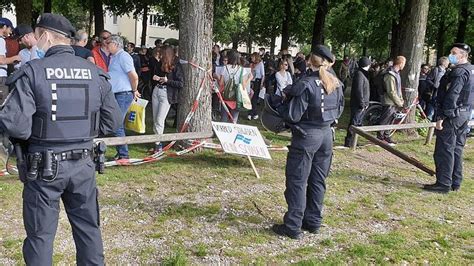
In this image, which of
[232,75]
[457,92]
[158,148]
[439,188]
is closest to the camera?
[457,92]

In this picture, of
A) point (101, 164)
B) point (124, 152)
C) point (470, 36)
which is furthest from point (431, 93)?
point (470, 36)

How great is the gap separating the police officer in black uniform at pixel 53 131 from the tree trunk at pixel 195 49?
14.8 feet

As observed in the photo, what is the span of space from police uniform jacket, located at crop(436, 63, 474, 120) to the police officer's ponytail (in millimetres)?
2535

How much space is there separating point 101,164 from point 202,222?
76.6 inches

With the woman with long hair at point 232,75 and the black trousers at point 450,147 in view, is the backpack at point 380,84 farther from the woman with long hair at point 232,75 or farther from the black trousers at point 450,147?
the black trousers at point 450,147

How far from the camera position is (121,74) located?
7145 millimetres

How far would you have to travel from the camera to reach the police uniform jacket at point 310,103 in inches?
186

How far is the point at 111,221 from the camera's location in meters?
5.25

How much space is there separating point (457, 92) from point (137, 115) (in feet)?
15.1

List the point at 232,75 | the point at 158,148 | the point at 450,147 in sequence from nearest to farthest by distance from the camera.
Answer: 1. the point at 450,147
2. the point at 158,148
3. the point at 232,75

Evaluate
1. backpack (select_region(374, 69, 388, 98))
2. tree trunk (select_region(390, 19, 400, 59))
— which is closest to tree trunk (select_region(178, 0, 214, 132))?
backpack (select_region(374, 69, 388, 98))

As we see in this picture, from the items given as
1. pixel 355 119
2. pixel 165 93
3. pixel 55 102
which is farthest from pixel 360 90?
pixel 55 102

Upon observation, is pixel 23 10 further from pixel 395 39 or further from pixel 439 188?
pixel 395 39

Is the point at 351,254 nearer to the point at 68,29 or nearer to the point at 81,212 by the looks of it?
the point at 81,212
